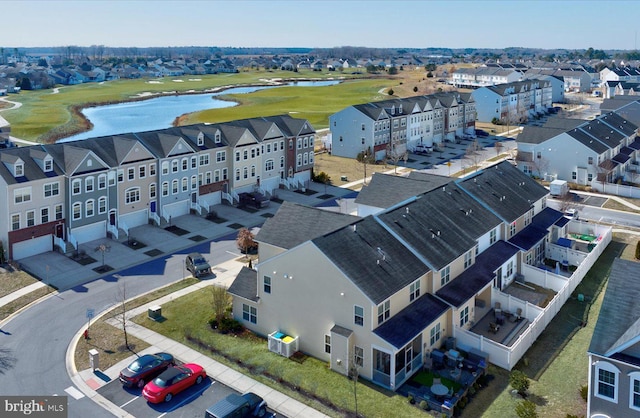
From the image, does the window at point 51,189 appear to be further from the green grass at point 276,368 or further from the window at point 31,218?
the green grass at point 276,368

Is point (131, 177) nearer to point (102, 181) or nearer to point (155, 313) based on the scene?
point (102, 181)

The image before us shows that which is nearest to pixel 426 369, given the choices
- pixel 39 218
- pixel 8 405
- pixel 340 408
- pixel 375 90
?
pixel 340 408

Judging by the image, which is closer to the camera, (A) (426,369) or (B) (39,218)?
(A) (426,369)

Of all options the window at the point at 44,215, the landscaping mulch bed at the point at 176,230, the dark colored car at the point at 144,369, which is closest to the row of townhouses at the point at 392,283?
the dark colored car at the point at 144,369

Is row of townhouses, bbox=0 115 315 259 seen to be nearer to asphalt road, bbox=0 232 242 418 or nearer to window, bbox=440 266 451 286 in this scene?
asphalt road, bbox=0 232 242 418

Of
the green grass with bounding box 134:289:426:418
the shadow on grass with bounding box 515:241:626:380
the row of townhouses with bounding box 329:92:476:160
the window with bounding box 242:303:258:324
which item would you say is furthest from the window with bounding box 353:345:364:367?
the row of townhouses with bounding box 329:92:476:160

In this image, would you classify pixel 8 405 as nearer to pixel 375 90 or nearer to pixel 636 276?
pixel 636 276
